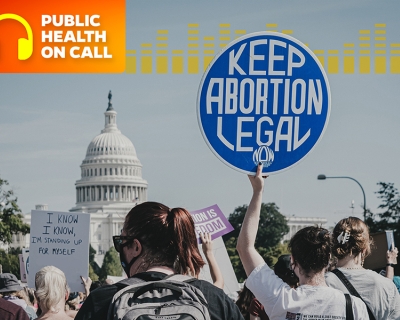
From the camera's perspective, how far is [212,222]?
7.53 metres

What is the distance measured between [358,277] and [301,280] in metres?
0.62

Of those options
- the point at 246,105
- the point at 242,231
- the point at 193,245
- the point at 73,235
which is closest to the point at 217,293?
the point at 193,245

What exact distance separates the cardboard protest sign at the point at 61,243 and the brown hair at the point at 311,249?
18.0ft

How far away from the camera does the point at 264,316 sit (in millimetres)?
5184

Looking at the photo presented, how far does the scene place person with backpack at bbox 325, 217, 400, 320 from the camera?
14.5 ft

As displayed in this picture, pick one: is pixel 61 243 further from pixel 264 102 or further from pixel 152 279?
pixel 152 279

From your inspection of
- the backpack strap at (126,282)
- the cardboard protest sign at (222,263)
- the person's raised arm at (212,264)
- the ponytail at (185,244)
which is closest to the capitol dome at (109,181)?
the cardboard protest sign at (222,263)

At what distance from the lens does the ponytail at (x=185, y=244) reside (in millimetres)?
3285

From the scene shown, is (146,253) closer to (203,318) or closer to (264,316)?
(203,318)

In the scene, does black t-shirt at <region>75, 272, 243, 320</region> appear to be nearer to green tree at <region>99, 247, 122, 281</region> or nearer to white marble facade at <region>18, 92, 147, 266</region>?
green tree at <region>99, 247, 122, 281</region>

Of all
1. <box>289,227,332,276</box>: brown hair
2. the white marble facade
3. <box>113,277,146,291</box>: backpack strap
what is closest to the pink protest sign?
<box>289,227,332,276</box>: brown hair

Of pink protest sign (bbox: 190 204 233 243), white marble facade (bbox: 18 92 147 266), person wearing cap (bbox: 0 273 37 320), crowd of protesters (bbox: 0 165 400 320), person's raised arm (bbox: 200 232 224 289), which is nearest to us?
crowd of protesters (bbox: 0 165 400 320)

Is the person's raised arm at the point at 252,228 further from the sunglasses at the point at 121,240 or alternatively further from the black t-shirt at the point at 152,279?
the sunglasses at the point at 121,240

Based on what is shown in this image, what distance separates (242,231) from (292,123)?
505mm
